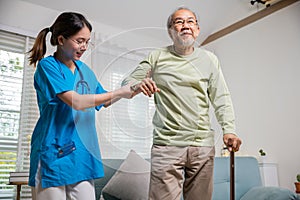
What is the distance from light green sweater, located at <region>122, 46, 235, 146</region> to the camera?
974mm

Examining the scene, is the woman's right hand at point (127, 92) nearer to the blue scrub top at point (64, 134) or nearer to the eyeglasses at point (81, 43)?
the blue scrub top at point (64, 134)

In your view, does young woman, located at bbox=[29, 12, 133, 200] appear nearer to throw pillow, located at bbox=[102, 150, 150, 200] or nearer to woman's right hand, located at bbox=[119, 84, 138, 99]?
woman's right hand, located at bbox=[119, 84, 138, 99]

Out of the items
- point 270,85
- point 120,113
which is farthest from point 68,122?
point 270,85

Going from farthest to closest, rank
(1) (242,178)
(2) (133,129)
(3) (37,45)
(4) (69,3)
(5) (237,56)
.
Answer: (5) (237,56) → (4) (69,3) → (1) (242,178) → (3) (37,45) → (2) (133,129)

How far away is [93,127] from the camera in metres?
1.00

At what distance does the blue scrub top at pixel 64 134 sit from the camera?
3.25ft

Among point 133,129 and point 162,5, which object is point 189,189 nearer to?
point 133,129

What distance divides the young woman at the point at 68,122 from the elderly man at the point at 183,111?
106mm

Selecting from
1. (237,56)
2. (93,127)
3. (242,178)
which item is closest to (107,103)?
(93,127)

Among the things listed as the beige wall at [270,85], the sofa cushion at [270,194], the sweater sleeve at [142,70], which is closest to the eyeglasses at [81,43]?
the sweater sleeve at [142,70]

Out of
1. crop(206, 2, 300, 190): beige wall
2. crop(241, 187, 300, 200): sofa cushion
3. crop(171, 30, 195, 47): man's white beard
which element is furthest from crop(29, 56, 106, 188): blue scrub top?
crop(206, 2, 300, 190): beige wall

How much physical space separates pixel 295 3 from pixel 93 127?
2.96 meters

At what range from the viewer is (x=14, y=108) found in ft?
10.2

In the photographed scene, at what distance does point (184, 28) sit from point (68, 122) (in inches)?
18.7
